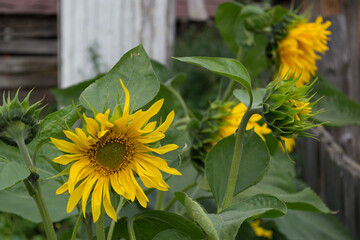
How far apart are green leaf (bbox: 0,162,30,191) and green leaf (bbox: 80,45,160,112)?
0.24 feet

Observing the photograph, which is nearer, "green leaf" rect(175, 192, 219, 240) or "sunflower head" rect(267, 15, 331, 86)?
"green leaf" rect(175, 192, 219, 240)

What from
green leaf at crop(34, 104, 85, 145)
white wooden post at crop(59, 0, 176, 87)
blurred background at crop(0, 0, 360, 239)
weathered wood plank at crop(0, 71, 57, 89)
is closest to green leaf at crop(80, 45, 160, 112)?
green leaf at crop(34, 104, 85, 145)

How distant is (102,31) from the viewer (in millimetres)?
2082

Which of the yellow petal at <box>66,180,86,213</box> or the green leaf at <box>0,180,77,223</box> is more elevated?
the yellow petal at <box>66,180,86,213</box>

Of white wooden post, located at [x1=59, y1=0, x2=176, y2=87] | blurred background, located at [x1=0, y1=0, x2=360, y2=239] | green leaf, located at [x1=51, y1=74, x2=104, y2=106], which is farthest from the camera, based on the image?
white wooden post, located at [x1=59, y1=0, x2=176, y2=87]

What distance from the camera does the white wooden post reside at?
204cm

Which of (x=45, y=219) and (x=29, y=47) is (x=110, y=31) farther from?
(x=45, y=219)

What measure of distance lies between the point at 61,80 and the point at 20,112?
6.01ft

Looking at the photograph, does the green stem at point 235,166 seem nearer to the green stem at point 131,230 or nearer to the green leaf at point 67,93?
the green stem at point 131,230

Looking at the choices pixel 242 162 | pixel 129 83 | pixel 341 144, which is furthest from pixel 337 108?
pixel 341 144

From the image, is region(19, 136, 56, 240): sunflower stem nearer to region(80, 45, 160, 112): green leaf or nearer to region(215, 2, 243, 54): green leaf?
region(80, 45, 160, 112): green leaf

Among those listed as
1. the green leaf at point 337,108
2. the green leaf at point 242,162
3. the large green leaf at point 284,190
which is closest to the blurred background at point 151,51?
the green leaf at point 337,108

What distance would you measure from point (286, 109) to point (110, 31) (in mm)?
1748

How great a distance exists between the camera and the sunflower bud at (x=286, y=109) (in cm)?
40
